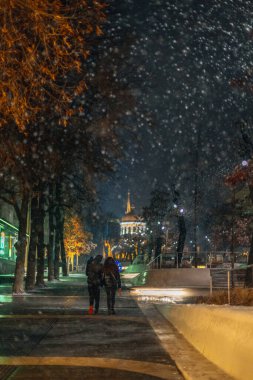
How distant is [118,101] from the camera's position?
91.2 feet

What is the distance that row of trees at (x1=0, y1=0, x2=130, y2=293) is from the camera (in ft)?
35.2

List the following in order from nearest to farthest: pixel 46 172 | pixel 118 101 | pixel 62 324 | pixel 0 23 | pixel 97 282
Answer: pixel 0 23 < pixel 62 324 < pixel 97 282 < pixel 118 101 < pixel 46 172

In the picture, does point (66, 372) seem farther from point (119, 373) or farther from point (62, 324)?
point (62, 324)

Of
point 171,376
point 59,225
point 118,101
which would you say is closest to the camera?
point 171,376

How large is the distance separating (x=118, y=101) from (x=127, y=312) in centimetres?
939

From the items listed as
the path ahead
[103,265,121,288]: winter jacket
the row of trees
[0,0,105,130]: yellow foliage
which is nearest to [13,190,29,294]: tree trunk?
the row of trees

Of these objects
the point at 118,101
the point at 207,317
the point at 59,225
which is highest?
the point at 118,101

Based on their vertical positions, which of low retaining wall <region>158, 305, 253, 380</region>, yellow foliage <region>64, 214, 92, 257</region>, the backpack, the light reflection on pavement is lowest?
the light reflection on pavement

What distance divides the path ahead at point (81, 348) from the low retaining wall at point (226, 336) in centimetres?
64

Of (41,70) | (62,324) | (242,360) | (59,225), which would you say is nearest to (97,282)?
(62,324)

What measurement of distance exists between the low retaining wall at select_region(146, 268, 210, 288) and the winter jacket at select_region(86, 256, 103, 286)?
2098 centimetres

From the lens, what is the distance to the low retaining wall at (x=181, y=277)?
42.3 m

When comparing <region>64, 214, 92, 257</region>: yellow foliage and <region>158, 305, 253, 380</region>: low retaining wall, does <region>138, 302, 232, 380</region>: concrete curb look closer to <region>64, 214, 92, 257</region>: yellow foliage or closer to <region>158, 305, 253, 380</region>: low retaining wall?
<region>158, 305, 253, 380</region>: low retaining wall

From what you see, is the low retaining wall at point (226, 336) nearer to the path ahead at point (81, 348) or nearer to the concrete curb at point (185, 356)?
the concrete curb at point (185, 356)
